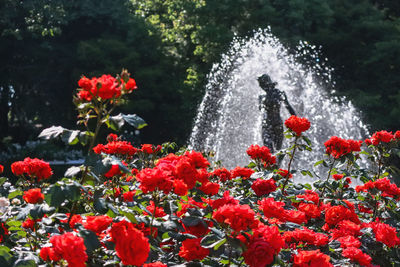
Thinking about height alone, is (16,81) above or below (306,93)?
below

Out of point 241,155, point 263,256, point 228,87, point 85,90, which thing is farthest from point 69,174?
point 228,87

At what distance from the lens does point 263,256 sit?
1506mm

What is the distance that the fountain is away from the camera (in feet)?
41.8

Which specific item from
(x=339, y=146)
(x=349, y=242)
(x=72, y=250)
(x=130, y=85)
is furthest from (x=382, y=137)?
(x=72, y=250)

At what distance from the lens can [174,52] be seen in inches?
818

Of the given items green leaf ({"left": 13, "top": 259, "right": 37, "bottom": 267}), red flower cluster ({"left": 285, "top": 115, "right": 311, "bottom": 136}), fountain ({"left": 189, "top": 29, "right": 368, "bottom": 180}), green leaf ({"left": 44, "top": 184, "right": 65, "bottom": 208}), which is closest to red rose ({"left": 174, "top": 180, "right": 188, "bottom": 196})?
green leaf ({"left": 44, "top": 184, "right": 65, "bottom": 208})

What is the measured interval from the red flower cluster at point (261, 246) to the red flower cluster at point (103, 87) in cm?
67

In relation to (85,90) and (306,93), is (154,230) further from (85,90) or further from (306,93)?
(306,93)

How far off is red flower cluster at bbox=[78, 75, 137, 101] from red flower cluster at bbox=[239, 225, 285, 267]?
67 centimetres

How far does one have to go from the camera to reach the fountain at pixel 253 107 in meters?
12.7

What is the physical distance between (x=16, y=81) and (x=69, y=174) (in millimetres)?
18800

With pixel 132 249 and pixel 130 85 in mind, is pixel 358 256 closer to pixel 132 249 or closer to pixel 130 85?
pixel 132 249

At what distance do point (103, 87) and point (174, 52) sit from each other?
19.5 m

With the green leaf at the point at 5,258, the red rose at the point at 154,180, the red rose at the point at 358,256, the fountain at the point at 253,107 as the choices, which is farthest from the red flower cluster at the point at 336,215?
the fountain at the point at 253,107
